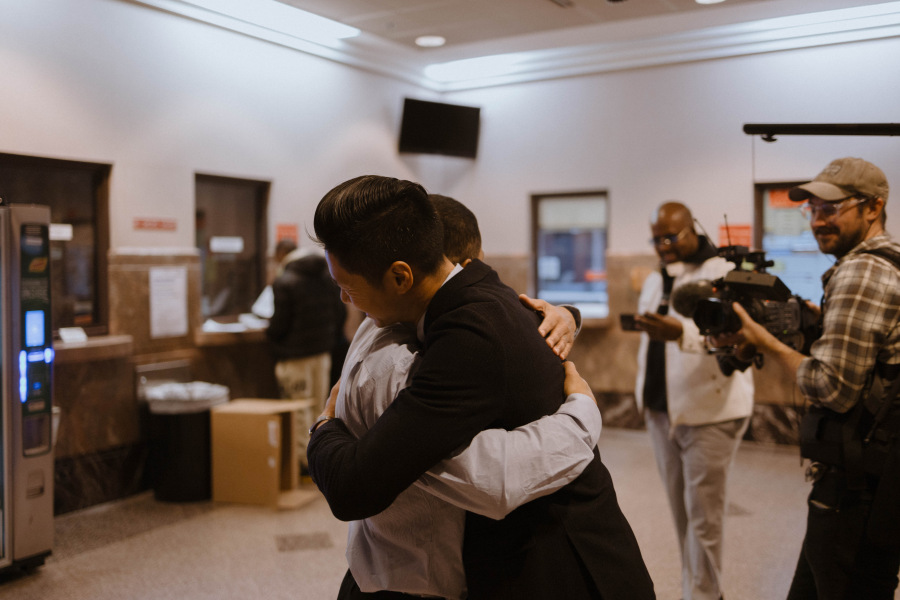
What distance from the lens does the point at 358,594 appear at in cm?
138

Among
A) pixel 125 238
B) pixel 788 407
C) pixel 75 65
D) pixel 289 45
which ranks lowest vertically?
pixel 788 407

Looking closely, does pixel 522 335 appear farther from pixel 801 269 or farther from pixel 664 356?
pixel 801 269

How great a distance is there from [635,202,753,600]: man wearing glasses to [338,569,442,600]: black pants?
1.73 m

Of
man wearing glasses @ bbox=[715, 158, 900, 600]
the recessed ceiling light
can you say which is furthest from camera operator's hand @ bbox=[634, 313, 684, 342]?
the recessed ceiling light

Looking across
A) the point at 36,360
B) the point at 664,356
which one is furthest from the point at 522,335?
the point at 36,360

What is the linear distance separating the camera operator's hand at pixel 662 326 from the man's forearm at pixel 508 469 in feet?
5.64

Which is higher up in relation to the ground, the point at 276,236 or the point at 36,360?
the point at 276,236

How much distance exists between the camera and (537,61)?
7.19 metres

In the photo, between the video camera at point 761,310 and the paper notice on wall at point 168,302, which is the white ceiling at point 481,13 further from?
the video camera at point 761,310

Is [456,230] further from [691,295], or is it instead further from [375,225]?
[691,295]

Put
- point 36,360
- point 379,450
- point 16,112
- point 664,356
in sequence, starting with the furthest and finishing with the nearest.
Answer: point 16,112 → point 36,360 → point 664,356 → point 379,450

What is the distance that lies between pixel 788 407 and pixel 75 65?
601 cm

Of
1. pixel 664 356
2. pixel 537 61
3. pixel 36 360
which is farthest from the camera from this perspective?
pixel 537 61

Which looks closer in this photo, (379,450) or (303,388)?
(379,450)
